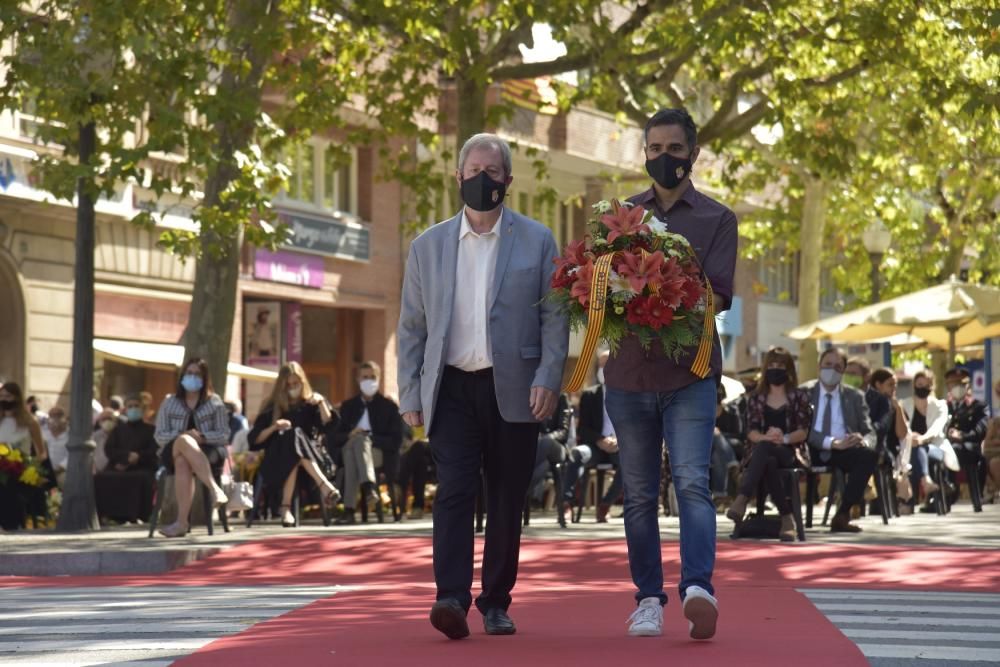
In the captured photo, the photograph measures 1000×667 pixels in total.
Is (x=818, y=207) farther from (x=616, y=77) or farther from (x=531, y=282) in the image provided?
(x=531, y=282)

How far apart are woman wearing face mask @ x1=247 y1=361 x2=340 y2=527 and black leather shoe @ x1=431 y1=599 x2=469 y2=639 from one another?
13.3 meters

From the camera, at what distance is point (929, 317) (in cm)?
2636

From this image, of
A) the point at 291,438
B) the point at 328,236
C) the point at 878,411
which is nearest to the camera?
the point at 291,438

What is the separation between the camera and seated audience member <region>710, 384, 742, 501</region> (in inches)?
965

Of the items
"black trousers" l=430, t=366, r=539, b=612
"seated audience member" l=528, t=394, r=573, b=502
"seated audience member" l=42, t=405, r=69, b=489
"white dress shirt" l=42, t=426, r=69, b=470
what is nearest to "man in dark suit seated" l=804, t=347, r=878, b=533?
"seated audience member" l=528, t=394, r=573, b=502

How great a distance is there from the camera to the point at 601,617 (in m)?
9.70

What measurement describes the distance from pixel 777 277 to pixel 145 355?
108 feet

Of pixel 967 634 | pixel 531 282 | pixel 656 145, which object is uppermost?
pixel 656 145

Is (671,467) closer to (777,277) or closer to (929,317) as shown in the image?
(929,317)

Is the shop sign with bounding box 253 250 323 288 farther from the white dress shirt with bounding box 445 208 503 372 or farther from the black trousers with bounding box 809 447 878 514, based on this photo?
the white dress shirt with bounding box 445 208 503 372

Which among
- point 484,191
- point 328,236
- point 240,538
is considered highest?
point 328,236

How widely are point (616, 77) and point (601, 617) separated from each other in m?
14.1

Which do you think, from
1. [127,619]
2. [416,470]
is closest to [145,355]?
[416,470]

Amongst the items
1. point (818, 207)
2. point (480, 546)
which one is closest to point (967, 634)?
point (480, 546)
